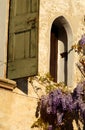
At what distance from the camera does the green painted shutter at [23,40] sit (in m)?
9.80

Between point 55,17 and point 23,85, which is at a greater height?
point 55,17

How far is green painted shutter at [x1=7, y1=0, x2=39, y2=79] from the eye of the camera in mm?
9797

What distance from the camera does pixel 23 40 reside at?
9.99m

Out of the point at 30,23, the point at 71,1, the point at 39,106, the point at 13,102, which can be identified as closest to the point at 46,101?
the point at 39,106

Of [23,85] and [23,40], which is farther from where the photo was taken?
[23,85]

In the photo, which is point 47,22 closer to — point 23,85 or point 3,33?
point 3,33

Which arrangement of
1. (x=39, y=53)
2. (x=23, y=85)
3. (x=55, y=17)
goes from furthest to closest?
(x=55, y=17), (x=39, y=53), (x=23, y=85)

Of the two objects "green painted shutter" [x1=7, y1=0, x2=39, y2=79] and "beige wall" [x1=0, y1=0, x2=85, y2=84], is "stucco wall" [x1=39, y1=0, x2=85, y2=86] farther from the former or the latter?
"green painted shutter" [x1=7, y1=0, x2=39, y2=79]

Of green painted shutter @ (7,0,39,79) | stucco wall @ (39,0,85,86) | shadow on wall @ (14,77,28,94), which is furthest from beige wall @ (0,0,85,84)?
shadow on wall @ (14,77,28,94)

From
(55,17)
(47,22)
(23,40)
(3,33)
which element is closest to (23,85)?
(23,40)

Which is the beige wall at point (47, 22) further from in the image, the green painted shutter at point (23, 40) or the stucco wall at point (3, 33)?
the green painted shutter at point (23, 40)

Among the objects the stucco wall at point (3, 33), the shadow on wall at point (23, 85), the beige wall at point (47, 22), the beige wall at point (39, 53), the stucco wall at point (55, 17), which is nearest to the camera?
the beige wall at point (39, 53)

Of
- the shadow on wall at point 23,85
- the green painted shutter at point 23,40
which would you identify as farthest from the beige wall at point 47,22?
the shadow on wall at point 23,85

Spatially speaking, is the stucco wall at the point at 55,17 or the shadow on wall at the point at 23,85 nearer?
the shadow on wall at the point at 23,85
